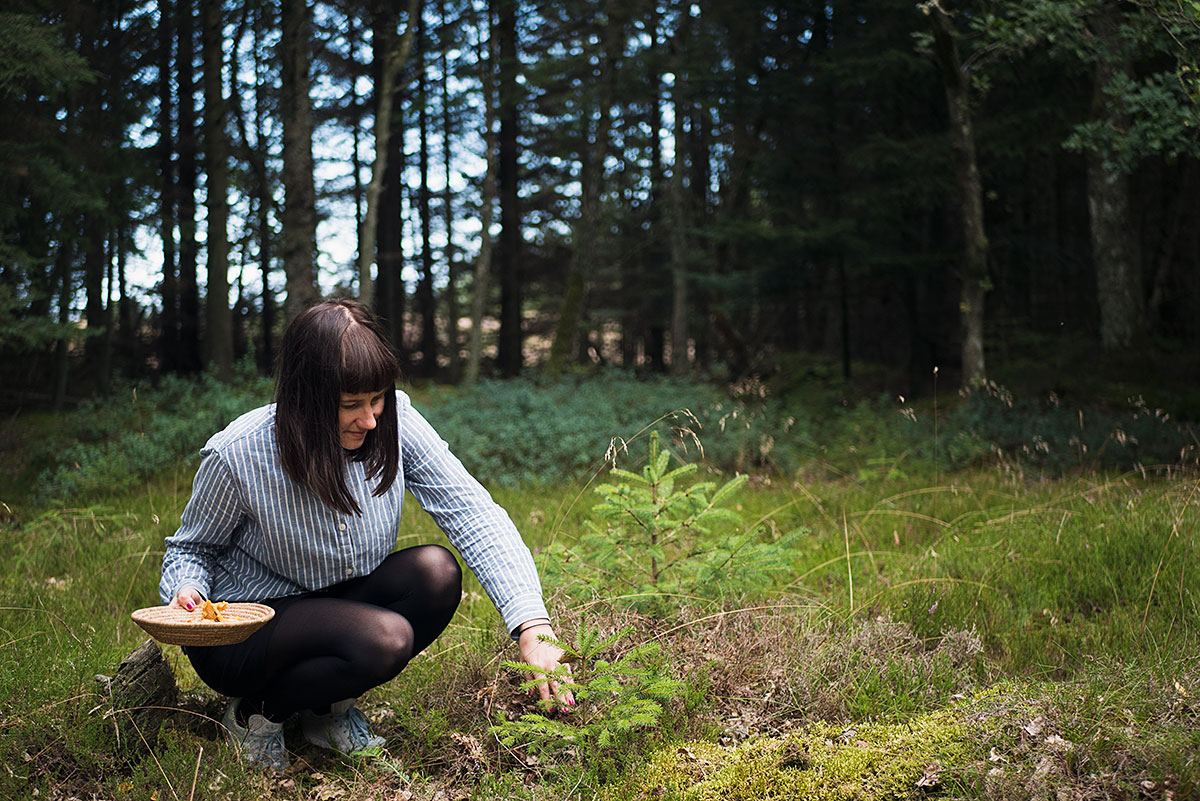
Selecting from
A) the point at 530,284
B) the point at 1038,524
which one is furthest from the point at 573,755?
the point at 530,284

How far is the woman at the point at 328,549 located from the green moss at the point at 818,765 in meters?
0.39

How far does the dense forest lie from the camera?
780cm

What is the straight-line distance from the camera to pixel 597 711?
2.53 meters

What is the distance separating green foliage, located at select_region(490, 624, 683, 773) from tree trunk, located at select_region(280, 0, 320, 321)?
8235mm

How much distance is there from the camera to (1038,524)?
4301 mm

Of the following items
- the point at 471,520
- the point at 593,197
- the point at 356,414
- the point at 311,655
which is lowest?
the point at 311,655

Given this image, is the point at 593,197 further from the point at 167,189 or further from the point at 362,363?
the point at 362,363

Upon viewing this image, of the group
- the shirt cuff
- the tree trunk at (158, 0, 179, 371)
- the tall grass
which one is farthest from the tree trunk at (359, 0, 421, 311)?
the shirt cuff

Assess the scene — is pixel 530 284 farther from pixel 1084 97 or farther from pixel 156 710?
pixel 156 710

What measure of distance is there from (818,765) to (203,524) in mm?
2051

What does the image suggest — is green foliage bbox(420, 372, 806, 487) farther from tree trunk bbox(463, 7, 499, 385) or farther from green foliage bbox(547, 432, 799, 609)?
tree trunk bbox(463, 7, 499, 385)

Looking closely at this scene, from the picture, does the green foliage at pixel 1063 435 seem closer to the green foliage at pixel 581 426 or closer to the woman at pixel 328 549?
the green foliage at pixel 581 426

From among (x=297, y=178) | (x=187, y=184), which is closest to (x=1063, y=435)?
(x=297, y=178)

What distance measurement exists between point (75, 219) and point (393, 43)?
16.2 ft
